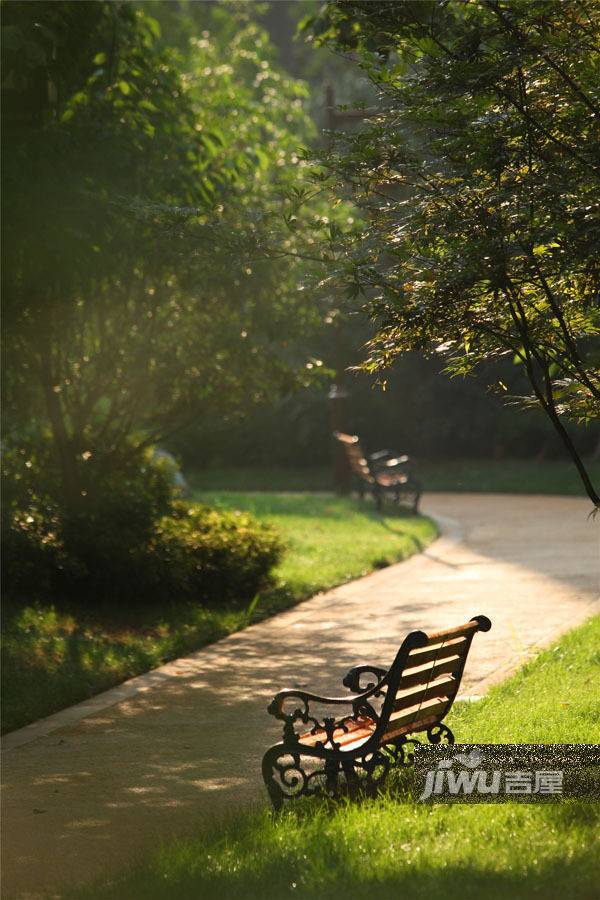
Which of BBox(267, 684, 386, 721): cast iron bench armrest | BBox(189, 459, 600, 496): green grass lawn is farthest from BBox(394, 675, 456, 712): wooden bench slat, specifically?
BBox(189, 459, 600, 496): green grass lawn

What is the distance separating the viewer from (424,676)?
6559mm

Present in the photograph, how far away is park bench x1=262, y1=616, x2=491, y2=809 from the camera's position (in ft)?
20.4

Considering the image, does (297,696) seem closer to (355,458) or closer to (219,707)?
(219,707)

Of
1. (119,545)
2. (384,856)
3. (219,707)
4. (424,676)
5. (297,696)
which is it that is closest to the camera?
(384,856)

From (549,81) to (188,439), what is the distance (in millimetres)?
27758

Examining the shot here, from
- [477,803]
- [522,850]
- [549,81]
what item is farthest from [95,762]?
[549,81]

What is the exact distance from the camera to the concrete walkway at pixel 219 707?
6.12 metres

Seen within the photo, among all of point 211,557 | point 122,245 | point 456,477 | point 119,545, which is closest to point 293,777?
point 119,545

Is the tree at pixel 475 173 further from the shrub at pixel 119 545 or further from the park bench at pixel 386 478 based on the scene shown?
the park bench at pixel 386 478

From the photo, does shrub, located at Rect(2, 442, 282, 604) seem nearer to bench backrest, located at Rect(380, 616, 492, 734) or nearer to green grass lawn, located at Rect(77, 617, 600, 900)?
bench backrest, located at Rect(380, 616, 492, 734)

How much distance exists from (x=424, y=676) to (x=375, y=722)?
34cm

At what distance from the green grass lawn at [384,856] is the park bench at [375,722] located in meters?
0.18

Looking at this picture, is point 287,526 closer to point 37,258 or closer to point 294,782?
point 37,258

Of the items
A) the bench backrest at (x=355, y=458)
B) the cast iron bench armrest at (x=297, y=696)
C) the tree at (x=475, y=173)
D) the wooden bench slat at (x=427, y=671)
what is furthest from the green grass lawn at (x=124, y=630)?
the bench backrest at (x=355, y=458)
